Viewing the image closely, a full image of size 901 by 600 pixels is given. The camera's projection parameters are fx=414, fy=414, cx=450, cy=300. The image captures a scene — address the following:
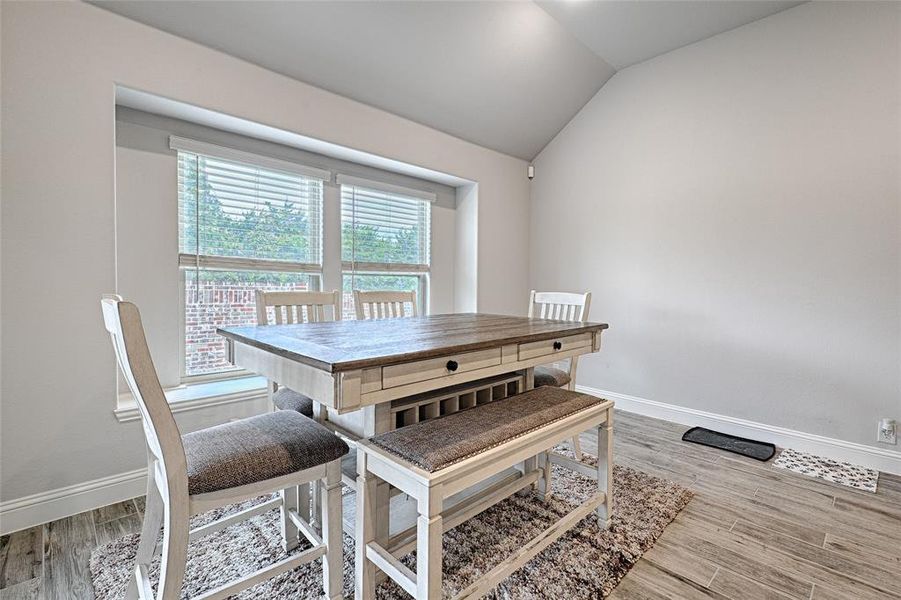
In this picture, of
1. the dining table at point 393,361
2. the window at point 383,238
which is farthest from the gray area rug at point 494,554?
the window at point 383,238

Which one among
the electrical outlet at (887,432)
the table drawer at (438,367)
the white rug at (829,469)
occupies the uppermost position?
the table drawer at (438,367)

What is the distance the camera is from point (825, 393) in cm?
270

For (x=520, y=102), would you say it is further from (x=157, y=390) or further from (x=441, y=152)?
(x=157, y=390)

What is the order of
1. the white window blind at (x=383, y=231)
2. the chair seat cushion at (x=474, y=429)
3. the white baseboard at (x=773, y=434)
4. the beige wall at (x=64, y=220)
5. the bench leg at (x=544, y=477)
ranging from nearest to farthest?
the chair seat cushion at (x=474, y=429)
the beige wall at (x=64, y=220)
the bench leg at (x=544, y=477)
the white baseboard at (x=773, y=434)
the white window blind at (x=383, y=231)

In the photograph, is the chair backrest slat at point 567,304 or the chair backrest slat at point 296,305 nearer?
the chair backrest slat at point 296,305

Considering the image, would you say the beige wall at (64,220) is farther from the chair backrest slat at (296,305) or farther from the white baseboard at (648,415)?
the chair backrest slat at (296,305)

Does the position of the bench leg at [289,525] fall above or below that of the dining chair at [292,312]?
below

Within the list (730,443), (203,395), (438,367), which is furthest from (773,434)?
(203,395)

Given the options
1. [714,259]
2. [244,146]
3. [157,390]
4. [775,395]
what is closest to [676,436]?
[775,395]

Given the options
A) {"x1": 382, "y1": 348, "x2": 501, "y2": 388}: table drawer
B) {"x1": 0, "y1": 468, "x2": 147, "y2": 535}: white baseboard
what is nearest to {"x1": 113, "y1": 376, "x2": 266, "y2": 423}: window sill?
{"x1": 0, "y1": 468, "x2": 147, "y2": 535}: white baseboard

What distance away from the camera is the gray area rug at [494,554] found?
150cm

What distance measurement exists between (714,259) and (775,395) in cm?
104

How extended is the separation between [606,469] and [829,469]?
177 centimetres

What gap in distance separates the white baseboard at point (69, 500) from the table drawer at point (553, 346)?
2078 mm
